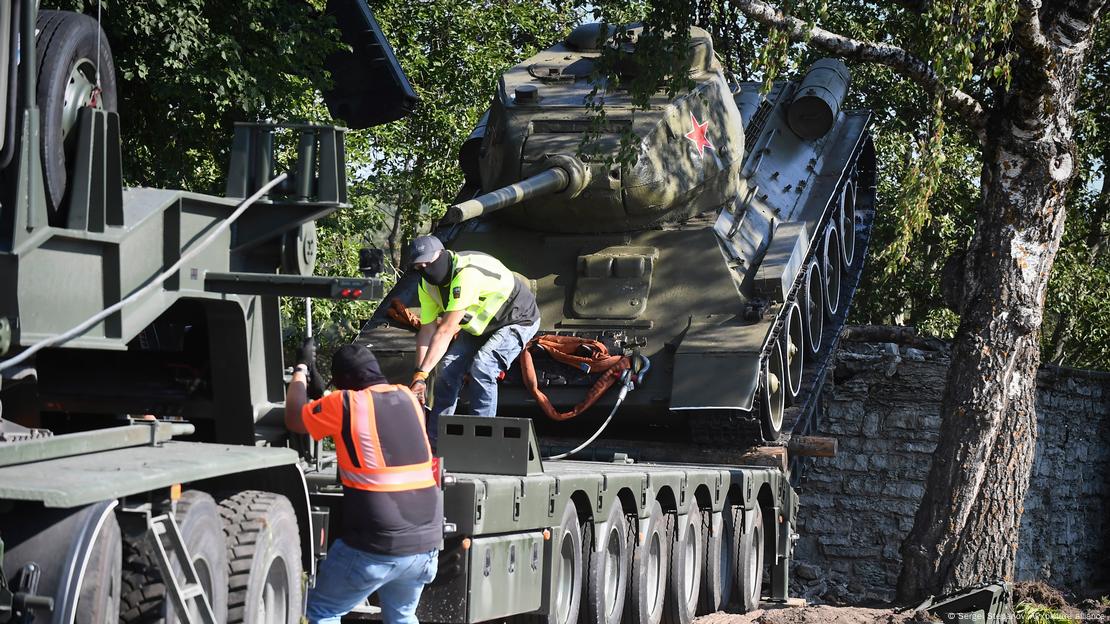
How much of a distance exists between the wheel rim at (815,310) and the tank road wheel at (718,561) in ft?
12.7

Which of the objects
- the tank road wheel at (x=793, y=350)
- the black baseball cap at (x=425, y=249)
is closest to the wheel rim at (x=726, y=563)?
the tank road wheel at (x=793, y=350)

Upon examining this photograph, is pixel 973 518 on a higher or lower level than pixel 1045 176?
lower

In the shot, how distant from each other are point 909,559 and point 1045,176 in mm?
2981

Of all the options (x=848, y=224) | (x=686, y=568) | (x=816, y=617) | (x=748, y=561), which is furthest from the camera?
(x=848, y=224)

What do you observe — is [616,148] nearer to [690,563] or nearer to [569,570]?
[690,563]

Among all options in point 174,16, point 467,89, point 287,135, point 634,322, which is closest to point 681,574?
point 634,322

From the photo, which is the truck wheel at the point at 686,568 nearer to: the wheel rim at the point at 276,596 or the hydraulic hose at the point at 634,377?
the hydraulic hose at the point at 634,377

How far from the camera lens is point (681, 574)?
9.70 m

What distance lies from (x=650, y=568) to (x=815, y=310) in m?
6.39

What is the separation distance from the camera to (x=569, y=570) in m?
7.96

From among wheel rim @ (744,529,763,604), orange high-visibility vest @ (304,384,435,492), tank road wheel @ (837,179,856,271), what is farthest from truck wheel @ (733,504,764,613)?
orange high-visibility vest @ (304,384,435,492)

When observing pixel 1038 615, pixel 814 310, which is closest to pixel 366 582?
pixel 1038 615

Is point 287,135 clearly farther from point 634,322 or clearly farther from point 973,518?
point 973,518

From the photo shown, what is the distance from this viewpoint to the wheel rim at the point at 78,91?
5.34 m
